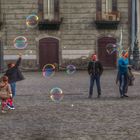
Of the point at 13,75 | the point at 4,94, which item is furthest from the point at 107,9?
the point at 4,94

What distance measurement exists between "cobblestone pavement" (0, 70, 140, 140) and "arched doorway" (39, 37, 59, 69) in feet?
68.5

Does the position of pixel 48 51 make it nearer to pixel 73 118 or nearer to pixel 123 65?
pixel 123 65

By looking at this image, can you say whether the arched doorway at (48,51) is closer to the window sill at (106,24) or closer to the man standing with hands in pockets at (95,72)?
the window sill at (106,24)

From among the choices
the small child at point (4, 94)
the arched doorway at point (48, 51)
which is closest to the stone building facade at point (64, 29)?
the arched doorway at point (48, 51)

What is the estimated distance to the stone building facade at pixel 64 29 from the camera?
42.0 meters

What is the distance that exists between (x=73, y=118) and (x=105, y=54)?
1126 inches

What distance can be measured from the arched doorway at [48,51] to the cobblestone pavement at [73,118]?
20890mm

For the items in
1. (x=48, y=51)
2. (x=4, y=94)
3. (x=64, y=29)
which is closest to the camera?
(x=4, y=94)

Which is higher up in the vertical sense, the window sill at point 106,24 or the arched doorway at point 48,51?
the window sill at point 106,24

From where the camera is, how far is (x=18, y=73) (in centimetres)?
1834

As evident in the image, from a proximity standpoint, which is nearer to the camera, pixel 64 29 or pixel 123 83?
pixel 123 83

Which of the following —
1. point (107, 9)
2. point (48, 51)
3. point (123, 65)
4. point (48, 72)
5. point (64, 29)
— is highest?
point (107, 9)

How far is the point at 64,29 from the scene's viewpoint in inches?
1662

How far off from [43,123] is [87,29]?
29.2m
